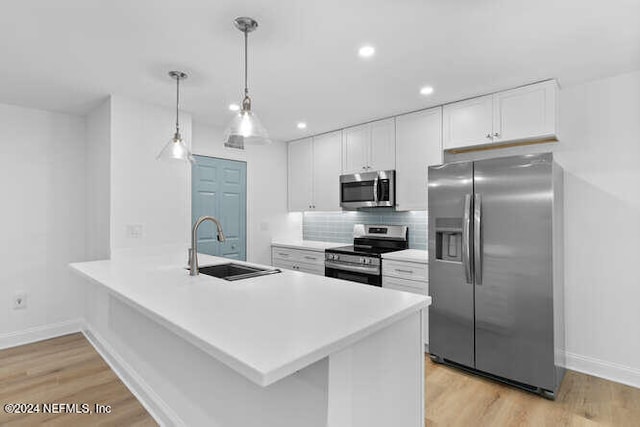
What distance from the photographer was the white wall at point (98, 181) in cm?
310

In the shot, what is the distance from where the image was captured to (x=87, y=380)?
8.78 feet

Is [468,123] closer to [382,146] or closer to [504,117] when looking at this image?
[504,117]

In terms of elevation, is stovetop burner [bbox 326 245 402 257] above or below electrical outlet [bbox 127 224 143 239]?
below

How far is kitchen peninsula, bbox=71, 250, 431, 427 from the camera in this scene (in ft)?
3.48

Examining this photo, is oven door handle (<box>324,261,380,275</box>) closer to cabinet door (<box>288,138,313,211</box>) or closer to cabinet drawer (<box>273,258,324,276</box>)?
cabinet drawer (<box>273,258,324,276</box>)

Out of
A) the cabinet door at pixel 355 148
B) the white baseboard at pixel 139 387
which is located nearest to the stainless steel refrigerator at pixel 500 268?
the cabinet door at pixel 355 148

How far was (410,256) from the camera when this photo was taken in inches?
130

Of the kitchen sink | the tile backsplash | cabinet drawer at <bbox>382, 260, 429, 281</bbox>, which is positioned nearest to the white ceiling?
the tile backsplash

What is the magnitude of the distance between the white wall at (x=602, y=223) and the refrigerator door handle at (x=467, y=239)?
91 cm

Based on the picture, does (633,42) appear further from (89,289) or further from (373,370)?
(89,289)

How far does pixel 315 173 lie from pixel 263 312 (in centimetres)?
332

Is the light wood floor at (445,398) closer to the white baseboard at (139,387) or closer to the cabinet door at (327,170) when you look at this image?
the white baseboard at (139,387)

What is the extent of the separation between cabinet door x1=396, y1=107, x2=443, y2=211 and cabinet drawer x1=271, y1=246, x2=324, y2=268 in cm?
112

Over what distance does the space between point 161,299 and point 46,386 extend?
6.45 feet
